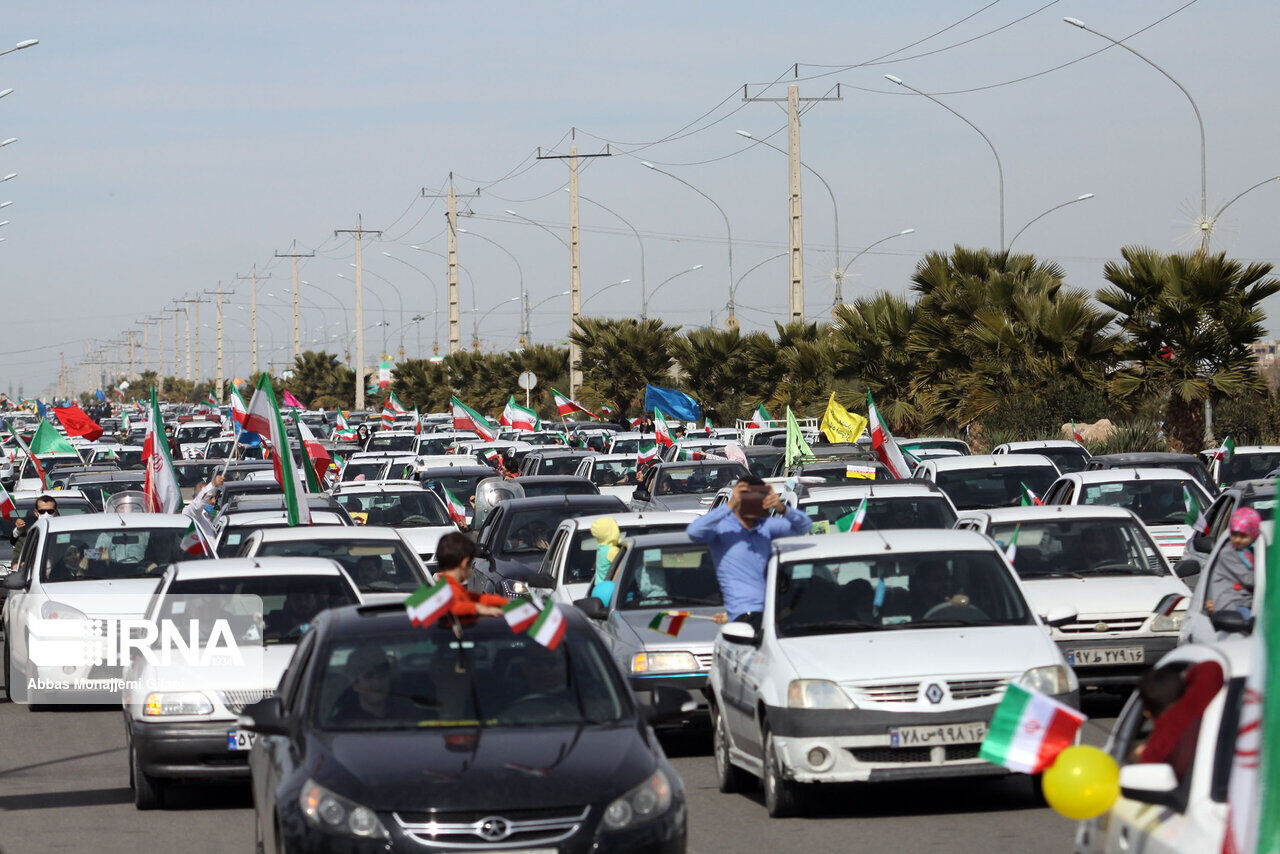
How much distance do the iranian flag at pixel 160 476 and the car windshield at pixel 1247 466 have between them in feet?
44.6

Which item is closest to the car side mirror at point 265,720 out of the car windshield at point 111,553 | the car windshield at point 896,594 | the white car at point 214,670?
the white car at point 214,670

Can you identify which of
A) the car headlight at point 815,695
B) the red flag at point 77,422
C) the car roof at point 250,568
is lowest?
the red flag at point 77,422

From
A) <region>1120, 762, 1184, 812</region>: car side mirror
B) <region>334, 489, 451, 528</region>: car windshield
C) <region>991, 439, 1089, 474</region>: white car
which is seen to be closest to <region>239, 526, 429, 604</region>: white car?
<region>334, 489, 451, 528</region>: car windshield

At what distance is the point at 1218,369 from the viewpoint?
101 feet

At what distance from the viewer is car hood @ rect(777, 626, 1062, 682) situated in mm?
9633

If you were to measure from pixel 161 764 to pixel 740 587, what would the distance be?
3423 mm

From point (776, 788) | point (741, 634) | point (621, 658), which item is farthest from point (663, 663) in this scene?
point (776, 788)

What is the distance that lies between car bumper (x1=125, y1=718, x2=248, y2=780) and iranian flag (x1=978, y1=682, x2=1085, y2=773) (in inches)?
239

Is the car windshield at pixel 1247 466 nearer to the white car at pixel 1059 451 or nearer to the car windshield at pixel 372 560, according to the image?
the white car at pixel 1059 451

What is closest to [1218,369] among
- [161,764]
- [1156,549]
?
[1156,549]

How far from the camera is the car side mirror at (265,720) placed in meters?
7.63

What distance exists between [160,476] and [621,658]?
12.3m

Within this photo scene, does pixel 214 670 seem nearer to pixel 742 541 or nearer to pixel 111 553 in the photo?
pixel 742 541

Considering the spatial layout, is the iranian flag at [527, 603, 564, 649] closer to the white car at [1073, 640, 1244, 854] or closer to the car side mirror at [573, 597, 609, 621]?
the white car at [1073, 640, 1244, 854]
